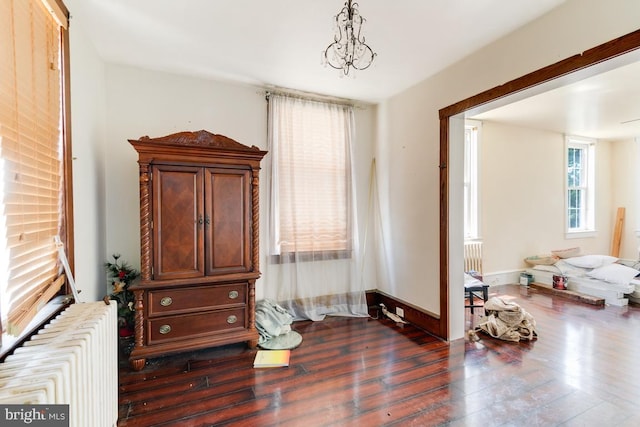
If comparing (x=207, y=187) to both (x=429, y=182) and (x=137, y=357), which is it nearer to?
(x=137, y=357)

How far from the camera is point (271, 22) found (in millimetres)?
2055

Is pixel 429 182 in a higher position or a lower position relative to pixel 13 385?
higher

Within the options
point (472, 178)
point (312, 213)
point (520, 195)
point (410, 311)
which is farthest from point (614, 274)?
point (312, 213)

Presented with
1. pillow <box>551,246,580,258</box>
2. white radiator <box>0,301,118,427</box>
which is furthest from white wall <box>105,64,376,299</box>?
pillow <box>551,246,580,258</box>

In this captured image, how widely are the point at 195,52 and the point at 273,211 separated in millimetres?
1634

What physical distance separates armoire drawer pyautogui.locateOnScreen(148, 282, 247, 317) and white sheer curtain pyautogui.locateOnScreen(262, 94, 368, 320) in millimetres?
681

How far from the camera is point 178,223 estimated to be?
2396 mm

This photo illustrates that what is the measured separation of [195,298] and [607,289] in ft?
17.0

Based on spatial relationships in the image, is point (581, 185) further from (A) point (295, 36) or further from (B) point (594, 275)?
(A) point (295, 36)

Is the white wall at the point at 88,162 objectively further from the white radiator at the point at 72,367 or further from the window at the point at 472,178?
the window at the point at 472,178

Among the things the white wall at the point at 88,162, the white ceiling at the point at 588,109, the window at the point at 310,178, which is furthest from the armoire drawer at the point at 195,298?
the white ceiling at the point at 588,109

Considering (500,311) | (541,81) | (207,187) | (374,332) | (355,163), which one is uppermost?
(541,81)

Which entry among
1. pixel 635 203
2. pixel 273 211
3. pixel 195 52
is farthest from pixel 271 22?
pixel 635 203

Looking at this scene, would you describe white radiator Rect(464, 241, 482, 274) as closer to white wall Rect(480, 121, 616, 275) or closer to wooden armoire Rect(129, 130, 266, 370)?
white wall Rect(480, 121, 616, 275)
